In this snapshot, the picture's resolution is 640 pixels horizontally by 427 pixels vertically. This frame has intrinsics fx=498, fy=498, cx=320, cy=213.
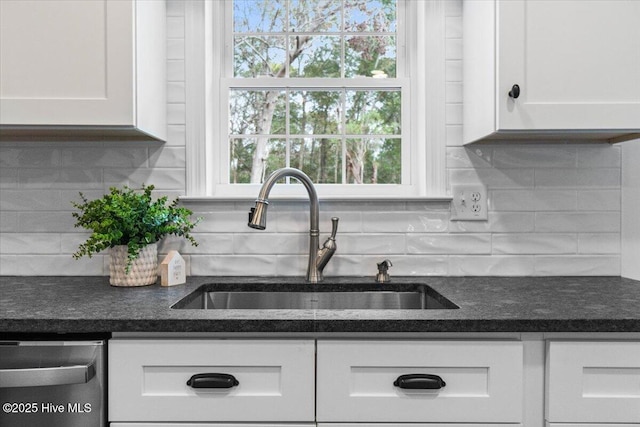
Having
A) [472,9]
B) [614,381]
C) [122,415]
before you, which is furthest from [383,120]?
[122,415]

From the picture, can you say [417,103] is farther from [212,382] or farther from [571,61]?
[212,382]

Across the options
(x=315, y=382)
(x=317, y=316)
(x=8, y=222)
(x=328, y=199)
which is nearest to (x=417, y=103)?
(x=328, y=199)

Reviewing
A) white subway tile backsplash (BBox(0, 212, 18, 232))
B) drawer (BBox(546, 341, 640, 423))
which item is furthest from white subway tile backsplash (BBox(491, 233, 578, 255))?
white subway tile backsplash (BBox(0, 212, 18, 232))

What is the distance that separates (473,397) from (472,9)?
1288 millimetres

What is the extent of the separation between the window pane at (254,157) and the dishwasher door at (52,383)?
3.23 ft

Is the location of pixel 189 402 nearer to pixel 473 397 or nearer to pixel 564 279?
pixel 473 397

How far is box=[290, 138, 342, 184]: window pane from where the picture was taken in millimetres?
2012

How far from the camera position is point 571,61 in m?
1.49

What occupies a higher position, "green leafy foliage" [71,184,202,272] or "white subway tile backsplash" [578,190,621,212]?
"white subway tile backsplash" [578,190,621,212]

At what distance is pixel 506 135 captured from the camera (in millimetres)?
1619

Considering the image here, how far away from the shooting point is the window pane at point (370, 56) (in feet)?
6.64

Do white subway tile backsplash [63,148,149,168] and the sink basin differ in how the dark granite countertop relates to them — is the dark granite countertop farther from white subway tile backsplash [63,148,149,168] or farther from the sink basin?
white subway tile backsplash [63,148,149,168]

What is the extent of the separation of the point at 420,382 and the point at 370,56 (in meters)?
1.34

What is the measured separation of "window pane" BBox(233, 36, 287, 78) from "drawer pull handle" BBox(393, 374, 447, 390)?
132cm
